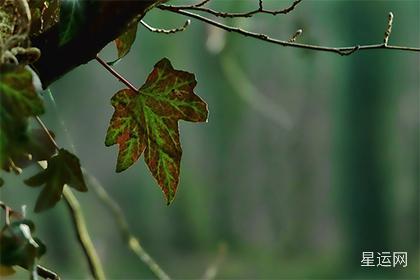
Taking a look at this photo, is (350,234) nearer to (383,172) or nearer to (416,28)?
(383,172)

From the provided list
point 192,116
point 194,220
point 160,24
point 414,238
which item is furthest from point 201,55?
point 192,116

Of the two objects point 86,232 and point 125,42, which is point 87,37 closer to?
point 125,42

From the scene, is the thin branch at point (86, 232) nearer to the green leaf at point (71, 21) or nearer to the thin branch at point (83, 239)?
the thin branch at point (83, 239)

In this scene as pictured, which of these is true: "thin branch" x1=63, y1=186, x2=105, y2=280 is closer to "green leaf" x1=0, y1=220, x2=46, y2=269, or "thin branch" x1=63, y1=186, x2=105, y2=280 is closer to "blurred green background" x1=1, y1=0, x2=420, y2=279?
"green leaf" x1=0, y1=220, x2=46, y2=269

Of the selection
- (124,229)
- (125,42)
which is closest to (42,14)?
(125,42)

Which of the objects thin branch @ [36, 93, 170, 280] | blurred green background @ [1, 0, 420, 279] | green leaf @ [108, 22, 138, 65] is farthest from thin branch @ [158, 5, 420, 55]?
blurred green background @ [1, 0, 420, 279]
